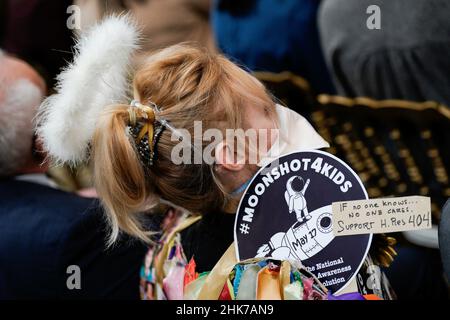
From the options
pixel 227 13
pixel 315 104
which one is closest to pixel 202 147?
pixel 315 104

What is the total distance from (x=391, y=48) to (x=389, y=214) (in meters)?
0.54

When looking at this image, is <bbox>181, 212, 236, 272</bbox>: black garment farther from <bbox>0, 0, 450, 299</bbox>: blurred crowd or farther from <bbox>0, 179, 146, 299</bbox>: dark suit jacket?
<bbox>0, 179, 146, 299</bbox>: dark suit jacket

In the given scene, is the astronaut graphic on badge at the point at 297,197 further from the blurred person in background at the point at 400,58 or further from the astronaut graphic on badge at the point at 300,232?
the blurred person in background at the point at 400,58

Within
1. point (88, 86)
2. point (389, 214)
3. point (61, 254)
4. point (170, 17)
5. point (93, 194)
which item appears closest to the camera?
point (389, 214)

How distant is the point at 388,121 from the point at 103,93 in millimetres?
656

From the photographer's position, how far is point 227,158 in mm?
971

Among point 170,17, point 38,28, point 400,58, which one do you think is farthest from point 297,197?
point 38,28

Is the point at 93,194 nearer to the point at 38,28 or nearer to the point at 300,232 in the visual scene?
the point at 300,232

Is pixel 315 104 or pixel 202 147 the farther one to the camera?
pixel 315 104

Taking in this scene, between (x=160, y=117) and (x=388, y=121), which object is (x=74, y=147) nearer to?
(x=160, y=117)

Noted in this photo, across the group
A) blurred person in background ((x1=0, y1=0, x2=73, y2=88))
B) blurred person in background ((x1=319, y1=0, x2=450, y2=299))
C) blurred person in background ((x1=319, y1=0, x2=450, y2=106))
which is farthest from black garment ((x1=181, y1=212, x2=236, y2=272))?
blurred person in background ((x1=0, y1=0, x2=73, y2=88))

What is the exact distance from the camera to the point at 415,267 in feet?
4.46

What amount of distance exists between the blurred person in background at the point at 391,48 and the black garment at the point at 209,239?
0.53 m

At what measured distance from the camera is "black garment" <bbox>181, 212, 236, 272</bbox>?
102 cm
